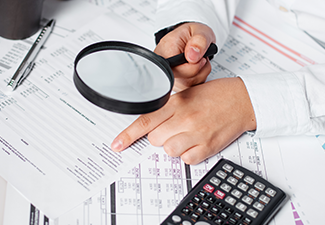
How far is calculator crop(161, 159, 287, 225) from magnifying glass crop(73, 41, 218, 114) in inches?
6.3

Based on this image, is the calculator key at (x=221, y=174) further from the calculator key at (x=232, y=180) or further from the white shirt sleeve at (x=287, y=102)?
the white shirt sleeve at (x=287, y=102)

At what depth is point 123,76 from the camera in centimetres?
50

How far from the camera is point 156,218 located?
498 millimetres

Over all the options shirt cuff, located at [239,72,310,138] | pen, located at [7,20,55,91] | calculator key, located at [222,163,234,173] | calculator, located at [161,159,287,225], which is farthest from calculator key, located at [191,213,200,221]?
pen, located at [7,20,55,91]

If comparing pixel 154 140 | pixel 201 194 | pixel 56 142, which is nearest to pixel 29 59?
pixel 56 142

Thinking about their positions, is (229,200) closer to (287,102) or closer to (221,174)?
(221,174)

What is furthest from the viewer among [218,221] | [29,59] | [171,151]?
[29,59]

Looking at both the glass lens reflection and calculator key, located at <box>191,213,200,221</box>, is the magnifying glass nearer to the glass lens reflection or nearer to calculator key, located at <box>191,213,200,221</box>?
the glass lens reflection

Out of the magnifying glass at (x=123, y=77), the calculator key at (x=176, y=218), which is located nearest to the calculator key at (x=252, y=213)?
the calculator key at (x=176, y=218)

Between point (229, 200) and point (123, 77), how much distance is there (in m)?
0.25

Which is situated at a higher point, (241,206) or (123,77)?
(123,77)

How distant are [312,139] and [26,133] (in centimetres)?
55

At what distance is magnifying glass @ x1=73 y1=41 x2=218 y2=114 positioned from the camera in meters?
0.44

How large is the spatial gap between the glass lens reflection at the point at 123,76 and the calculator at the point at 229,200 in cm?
17
